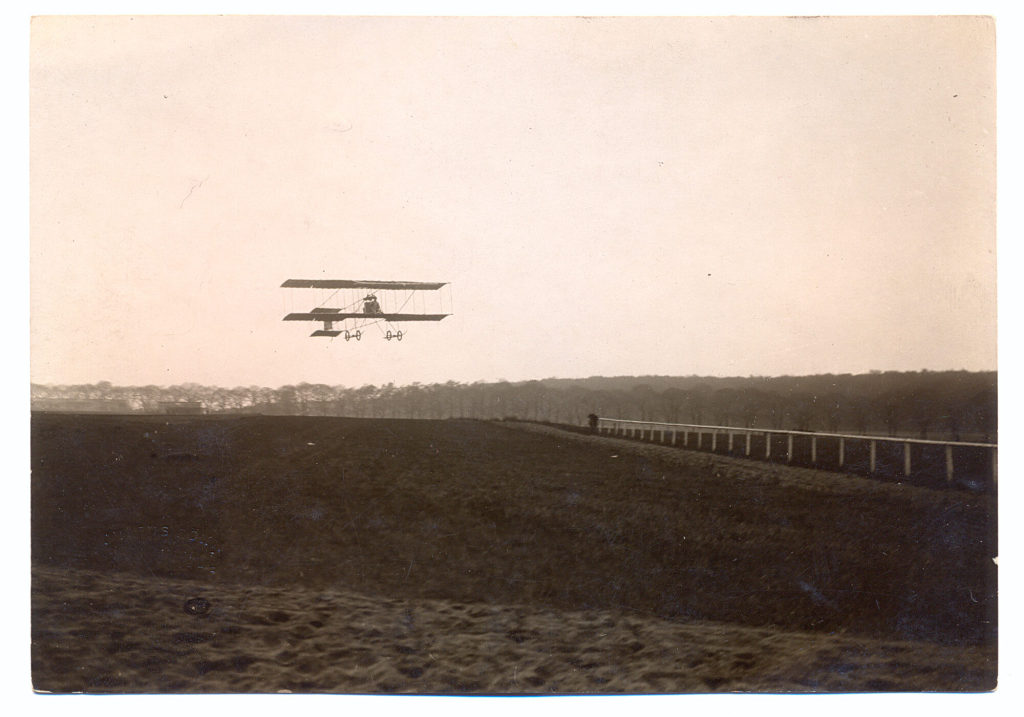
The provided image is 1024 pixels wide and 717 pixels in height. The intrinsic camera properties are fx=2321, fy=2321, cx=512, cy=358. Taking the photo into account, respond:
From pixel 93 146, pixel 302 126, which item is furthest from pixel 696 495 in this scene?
pixel 93 146

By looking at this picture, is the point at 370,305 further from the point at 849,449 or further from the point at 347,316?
the point at 849,449

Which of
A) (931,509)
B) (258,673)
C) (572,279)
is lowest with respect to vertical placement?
(258,673)

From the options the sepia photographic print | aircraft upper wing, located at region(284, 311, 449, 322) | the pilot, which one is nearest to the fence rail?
the sepia photographic print

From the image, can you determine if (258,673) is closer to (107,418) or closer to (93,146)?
(107,418)

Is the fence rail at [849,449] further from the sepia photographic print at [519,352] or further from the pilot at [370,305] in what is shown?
the pilot at [370,305]

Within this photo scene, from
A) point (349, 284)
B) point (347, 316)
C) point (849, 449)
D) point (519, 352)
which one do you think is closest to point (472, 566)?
point (519, 352)

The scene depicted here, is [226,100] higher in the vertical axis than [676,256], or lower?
higher
